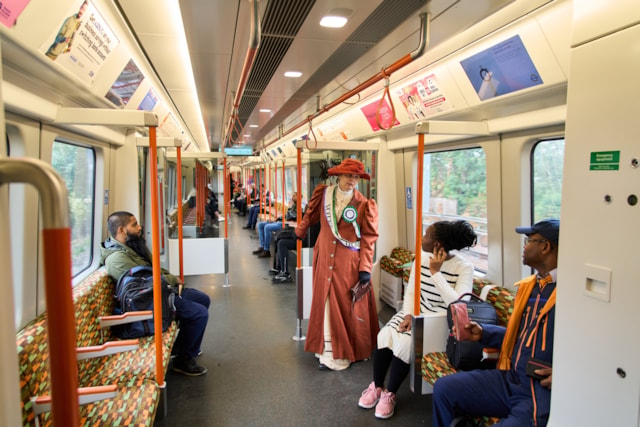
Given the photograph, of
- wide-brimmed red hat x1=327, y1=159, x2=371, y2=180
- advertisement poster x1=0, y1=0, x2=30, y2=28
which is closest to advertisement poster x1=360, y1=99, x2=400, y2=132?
wide-brimmed red hat x1=327, y1=159, x2=371, y2=180

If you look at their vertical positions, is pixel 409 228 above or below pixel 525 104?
below

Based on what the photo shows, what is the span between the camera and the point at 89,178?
4.34m

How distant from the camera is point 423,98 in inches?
169

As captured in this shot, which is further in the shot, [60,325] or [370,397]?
[370,397]

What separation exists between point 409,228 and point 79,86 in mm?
4074

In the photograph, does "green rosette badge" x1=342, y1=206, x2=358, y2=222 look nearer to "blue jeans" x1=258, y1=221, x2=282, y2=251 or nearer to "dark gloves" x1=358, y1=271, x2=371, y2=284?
"dark gloves" x1=358, y1=271, x2=371, y2=284

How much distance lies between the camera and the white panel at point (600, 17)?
146 cm

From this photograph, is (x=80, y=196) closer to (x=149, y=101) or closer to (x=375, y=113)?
(x=149, y=101)

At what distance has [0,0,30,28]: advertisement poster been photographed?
176cm

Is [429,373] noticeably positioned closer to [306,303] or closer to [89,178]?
[306,303]

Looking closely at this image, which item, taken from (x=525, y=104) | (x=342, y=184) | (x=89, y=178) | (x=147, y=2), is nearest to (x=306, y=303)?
(x=342, y=184)

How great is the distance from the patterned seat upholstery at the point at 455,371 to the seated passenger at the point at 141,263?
2194 millimetres

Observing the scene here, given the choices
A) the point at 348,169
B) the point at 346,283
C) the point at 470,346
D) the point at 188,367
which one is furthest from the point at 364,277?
the point at 188,367

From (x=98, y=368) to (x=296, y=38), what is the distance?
9.62ft
